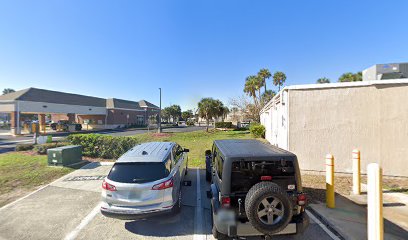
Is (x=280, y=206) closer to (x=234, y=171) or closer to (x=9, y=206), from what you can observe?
(x=234, y=171)

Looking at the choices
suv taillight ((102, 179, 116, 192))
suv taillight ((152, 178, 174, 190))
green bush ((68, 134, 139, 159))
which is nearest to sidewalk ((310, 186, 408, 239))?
suv taillight ((152, 178, 174, 190))

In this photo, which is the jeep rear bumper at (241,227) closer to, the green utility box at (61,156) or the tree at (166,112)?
the green utility box at (61,156)

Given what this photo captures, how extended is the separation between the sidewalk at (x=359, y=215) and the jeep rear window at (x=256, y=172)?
180 centimetres

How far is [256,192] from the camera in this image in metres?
3.04

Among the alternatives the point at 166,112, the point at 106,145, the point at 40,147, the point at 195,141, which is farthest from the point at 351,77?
Answer: the point at 166,112

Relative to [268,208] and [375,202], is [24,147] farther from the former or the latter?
[375,202]

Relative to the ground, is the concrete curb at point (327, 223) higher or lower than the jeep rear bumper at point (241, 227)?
lower

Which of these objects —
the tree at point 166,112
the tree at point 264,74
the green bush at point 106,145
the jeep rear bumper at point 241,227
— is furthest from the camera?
the tree at point 166,112

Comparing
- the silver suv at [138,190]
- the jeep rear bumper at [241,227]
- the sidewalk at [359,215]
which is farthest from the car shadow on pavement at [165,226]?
the sidewalk at [359,215]

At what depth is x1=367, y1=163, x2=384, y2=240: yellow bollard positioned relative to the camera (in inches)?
117

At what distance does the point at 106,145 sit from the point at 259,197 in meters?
9.97

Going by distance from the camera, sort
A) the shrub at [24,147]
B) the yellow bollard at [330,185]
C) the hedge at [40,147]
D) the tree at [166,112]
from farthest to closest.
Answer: the tree at [166,112] → the shrub at [24,147] → the hedge at [40,147] → the yellow bollard at [330,185]

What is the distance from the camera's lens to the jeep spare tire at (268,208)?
3.02 metres

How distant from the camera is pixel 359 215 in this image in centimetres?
456
